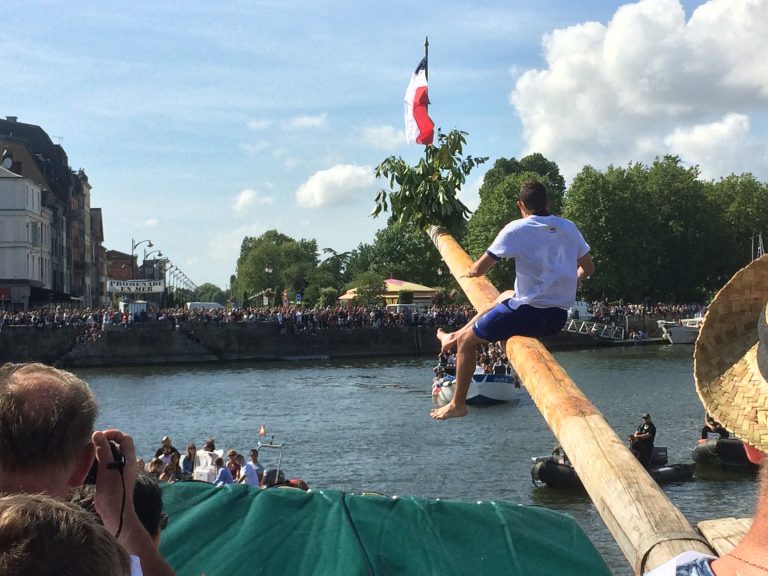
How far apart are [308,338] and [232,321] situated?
16.1 feet

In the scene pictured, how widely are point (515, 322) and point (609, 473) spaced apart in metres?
1.38

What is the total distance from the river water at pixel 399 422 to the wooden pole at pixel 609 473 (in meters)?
14.1

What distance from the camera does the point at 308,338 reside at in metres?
64.9

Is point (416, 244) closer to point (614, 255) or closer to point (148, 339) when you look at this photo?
point (614, 255)

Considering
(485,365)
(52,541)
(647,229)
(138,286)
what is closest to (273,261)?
(138,286)

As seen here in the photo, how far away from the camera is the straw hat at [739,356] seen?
196 centimetres

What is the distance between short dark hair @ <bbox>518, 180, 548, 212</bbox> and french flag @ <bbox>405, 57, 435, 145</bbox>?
125 cm

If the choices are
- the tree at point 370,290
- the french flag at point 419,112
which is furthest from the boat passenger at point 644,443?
the tree at point 370,290

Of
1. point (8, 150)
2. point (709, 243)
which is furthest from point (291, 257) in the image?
point (709, 243)

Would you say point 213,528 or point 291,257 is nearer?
point 213,528

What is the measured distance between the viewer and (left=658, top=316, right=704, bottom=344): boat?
224 feet

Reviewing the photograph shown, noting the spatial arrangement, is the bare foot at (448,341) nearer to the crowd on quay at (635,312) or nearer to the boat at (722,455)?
the boat at (722,455)

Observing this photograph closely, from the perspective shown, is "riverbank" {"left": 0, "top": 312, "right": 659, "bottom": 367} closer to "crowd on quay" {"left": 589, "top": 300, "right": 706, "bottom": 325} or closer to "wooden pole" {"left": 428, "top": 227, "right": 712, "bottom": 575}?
"crowd on quay" {"left": 589, "top": 300, "right": 706, "bottom": 325}

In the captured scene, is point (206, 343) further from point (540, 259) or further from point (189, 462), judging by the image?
point (540, 259)
